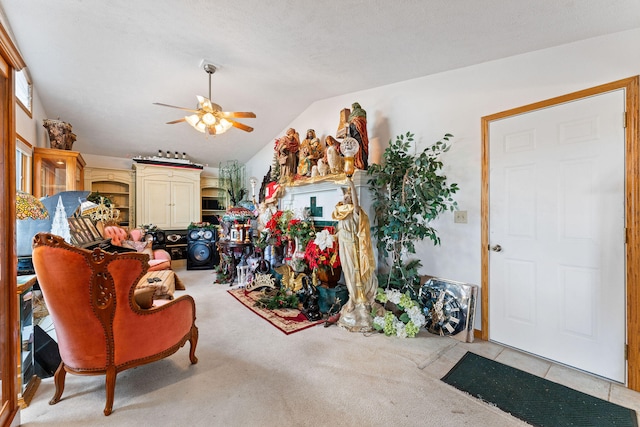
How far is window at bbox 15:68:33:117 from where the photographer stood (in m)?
2.90

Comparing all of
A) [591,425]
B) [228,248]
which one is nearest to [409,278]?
[591,425]

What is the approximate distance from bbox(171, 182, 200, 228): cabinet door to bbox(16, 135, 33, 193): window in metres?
2.59

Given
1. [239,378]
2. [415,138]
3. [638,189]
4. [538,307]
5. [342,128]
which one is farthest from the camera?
[342,128]

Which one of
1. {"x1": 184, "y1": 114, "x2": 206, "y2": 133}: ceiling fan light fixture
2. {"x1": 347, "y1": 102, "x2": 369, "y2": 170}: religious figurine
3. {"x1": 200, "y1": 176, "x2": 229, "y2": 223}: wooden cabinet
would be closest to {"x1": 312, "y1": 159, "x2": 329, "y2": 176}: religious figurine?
{"x1": 347, "y1": 102, "x2": 369, "y2": 170}: religious figurine

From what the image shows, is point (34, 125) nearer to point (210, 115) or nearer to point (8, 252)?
point (210, 115)

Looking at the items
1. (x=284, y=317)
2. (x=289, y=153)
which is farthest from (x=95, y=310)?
(x=289, y=153)

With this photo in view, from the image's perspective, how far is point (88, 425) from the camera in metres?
1.40

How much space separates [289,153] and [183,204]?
329cm

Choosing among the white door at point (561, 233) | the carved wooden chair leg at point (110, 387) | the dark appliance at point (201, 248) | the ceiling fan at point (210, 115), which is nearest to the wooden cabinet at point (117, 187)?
the dark appliance at point (201, 248)

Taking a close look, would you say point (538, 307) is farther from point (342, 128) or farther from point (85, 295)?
point (85, 295)

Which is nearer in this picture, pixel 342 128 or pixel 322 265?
pixel 322 265

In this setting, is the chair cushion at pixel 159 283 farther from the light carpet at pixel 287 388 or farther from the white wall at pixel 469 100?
the white wall at pixel 469 100

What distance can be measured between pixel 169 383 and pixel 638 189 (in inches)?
138

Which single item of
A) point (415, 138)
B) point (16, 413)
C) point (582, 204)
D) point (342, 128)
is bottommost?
point (16, 413)
